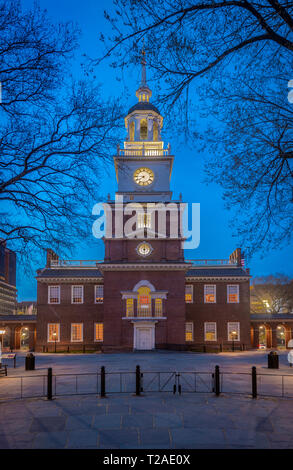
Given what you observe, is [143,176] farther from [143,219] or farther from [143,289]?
[143,289]

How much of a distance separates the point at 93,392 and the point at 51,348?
30.9 metres

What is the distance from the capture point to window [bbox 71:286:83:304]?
45.9 metres

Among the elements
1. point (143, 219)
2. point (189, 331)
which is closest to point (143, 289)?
point (143, 219)

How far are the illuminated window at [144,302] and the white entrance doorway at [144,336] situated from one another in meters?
1.03

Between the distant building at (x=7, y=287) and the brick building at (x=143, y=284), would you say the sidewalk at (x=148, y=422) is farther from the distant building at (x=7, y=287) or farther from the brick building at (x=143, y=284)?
the distant building at (x=7, y=287)

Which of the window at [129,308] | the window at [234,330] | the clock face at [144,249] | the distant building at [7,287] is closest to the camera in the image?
the window at [129,308]

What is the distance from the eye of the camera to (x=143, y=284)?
39688 millimetres

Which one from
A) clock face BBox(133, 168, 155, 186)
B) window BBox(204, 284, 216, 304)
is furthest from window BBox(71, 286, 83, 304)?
window BBox(204, 284, 216, 304)

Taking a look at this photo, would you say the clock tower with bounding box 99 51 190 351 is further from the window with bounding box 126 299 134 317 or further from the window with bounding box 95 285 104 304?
the window with bounding box 95 285 104 304

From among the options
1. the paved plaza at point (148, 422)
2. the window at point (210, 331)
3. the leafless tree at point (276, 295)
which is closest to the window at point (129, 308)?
the window at point (210, 331)

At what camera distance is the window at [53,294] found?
151 ft

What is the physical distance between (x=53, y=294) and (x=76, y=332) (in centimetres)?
480

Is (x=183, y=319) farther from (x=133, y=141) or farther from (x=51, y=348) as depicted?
(x=133, y=141)

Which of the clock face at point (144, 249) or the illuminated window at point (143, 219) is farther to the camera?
the illuminated window at point (143, 219)
